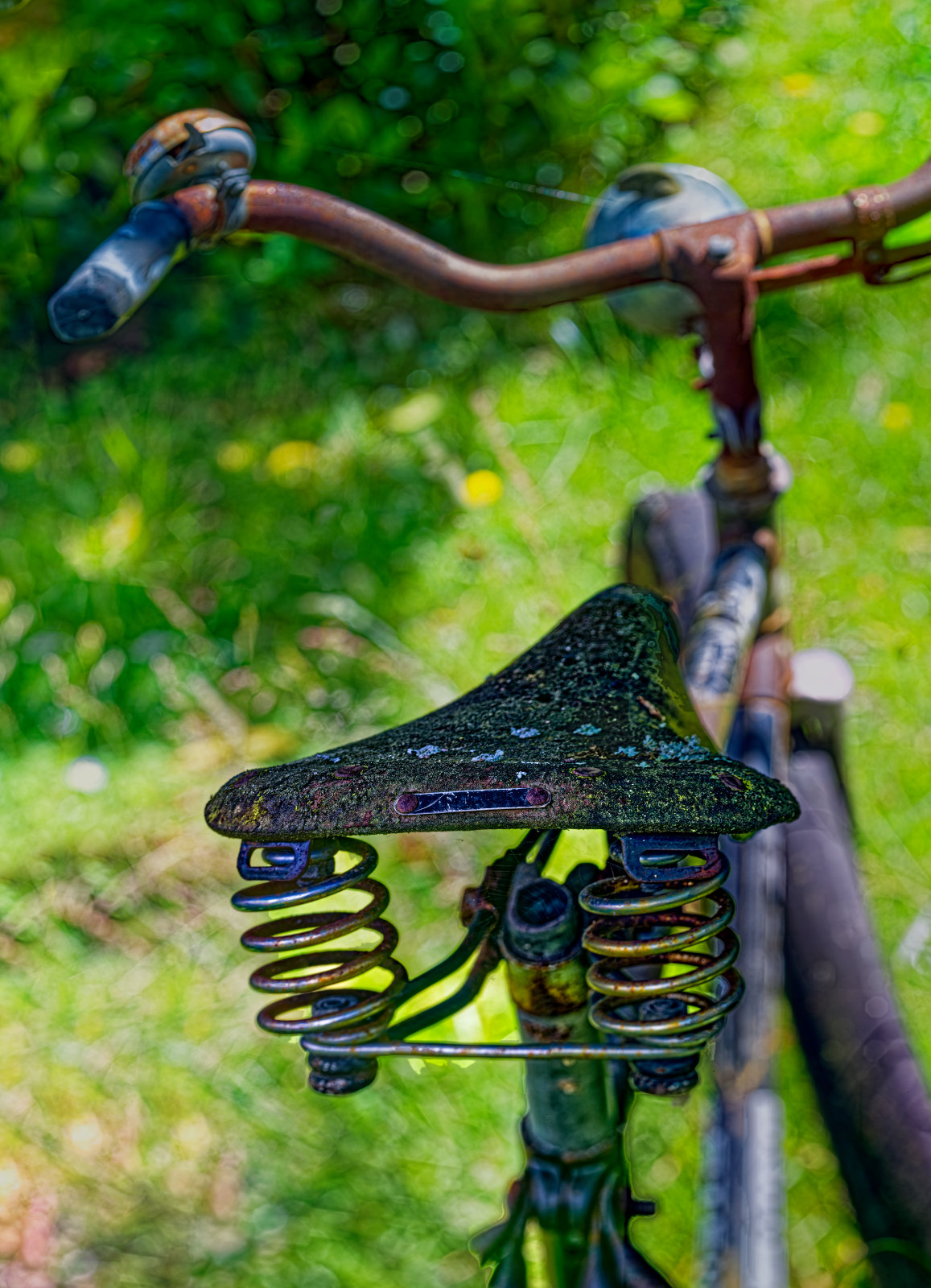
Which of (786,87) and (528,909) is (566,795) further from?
(786,87)

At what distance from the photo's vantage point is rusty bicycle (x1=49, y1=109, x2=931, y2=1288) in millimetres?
708

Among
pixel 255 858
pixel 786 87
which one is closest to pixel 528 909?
pixel 255 858

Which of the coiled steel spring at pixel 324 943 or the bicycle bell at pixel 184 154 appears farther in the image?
the bicycle bell at pixel 184 154

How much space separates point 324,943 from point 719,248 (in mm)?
696

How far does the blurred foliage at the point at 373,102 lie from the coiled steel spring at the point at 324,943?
219 centimetres

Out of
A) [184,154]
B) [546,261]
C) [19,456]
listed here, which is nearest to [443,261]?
[546,261]

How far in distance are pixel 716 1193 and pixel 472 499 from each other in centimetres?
165

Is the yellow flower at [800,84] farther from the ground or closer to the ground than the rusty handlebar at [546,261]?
closer to the ground

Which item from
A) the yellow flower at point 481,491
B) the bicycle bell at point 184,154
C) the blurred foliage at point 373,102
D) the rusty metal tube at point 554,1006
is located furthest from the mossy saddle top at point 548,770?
the blurred foliage at point 373,102

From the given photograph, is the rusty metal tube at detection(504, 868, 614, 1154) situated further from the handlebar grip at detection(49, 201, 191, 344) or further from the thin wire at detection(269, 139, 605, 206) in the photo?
the thin wire at detection(269, 139, 605, 206)

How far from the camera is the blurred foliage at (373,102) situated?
2.71 meters

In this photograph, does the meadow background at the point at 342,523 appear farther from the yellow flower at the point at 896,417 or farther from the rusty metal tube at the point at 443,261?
the rusty metal tube at the point at 443,261

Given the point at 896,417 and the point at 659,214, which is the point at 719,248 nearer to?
the point at 659,214

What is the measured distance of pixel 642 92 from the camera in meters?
2.88
